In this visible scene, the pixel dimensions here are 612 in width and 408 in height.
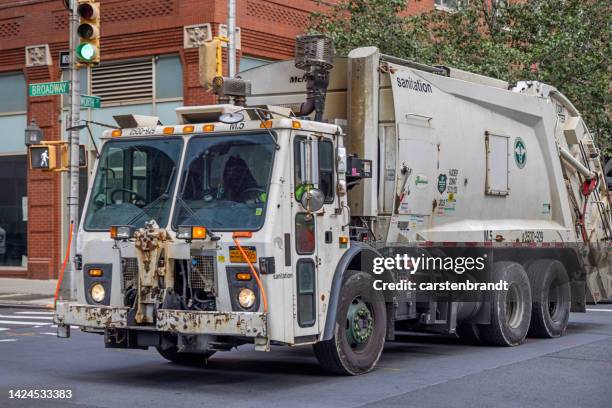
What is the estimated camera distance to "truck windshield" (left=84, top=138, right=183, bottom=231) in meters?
10.8

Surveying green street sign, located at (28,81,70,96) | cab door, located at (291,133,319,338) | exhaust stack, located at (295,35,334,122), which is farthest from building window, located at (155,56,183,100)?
cab door, located at (291,133,319,338)

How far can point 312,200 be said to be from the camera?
10328 mm

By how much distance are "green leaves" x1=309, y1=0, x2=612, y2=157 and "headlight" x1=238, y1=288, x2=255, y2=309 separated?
15730 mm

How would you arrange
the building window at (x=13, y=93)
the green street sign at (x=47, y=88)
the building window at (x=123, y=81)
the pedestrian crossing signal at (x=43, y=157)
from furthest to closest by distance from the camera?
the building window at (x=13, y=93), the building window at (x=123, y=81), the green street sign at (x=47, y=88), the pedestrian crossing signal at (x=43, y=157)

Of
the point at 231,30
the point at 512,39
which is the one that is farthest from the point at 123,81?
the point at 512,39

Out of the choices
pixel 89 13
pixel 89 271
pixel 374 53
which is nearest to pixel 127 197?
pixel 89 271

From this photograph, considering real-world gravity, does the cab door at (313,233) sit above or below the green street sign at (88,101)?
below

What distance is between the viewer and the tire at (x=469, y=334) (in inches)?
558

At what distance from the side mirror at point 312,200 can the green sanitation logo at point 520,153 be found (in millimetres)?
4926

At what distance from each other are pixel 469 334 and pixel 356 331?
11.7 ft

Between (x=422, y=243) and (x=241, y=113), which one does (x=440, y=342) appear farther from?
(x=241, y=113)

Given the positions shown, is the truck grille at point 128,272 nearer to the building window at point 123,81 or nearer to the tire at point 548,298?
the tire at point 548,298

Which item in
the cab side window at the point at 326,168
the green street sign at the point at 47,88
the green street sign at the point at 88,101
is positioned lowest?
the cab side window at the point at 326,168

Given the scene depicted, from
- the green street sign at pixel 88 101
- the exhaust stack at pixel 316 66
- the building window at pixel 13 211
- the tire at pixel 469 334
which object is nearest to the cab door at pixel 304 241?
the exhaust stack at pixel 316 66
